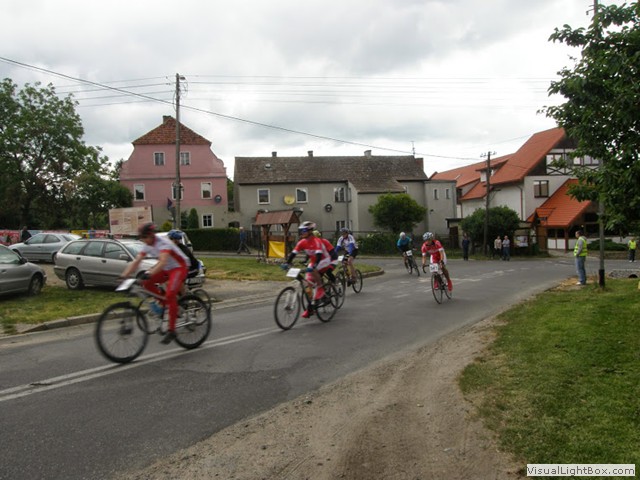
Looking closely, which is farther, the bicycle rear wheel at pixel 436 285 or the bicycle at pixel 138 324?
the bicycle rear wheel at pixel 436 285

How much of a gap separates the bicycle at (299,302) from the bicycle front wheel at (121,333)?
251cm

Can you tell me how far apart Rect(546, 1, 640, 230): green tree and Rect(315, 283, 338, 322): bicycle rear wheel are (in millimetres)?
4759

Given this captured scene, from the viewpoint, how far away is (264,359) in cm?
678

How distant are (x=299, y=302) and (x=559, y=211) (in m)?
41.1

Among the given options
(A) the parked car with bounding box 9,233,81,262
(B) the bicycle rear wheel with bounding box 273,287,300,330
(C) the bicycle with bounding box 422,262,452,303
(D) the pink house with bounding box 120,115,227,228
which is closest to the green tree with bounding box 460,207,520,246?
(D) the pink house with bounding box 120,115,227,228

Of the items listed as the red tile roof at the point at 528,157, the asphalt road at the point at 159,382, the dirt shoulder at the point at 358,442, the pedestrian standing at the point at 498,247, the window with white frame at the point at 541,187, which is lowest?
the dirt shoulder at the point at 358,442

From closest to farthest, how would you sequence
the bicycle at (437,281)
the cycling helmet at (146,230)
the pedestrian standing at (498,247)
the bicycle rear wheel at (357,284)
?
the cycling helmet at (146,230), the bicycle at (437,281), the bicycle rear wheel at (357,284), the pedestrian standing at (498,247)

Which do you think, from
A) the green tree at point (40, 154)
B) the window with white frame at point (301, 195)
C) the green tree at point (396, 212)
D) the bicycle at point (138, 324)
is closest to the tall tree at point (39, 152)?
the green tree at point (40, 154)

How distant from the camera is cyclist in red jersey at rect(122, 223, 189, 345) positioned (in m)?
6.92

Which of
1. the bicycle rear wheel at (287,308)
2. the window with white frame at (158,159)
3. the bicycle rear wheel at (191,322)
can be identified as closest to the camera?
the bicycle rear wheel at (191,322)

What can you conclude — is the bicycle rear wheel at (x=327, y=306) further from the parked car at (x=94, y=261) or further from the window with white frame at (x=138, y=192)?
the window with white frame at (x=138, y=192)

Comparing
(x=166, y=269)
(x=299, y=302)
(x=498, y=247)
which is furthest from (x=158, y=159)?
(x=166, y=269)

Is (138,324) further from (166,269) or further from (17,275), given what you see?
(17,275)

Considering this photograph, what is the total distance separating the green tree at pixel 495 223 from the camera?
4181cm
